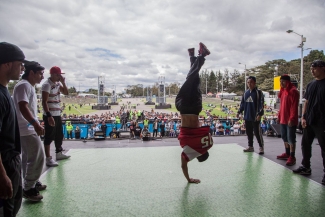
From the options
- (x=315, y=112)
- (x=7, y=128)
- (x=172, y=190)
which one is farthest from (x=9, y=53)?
(x=315, y=112)

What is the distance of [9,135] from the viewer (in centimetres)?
147

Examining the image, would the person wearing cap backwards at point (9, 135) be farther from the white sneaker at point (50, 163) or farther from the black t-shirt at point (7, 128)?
the white sneaker at point (50, 163)

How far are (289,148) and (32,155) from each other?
4200 mm

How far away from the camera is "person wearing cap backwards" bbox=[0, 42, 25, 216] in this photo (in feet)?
4.60

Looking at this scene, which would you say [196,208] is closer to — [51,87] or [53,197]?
[53,197]

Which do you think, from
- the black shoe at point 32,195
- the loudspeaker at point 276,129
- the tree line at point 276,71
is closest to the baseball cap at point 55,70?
the black shoe at point 32,195

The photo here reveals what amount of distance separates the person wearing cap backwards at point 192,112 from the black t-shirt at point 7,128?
184 centimetres

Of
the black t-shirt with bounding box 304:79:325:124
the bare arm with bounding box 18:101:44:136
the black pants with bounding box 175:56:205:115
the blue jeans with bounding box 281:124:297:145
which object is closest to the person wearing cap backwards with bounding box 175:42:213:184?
the black pants with bounding box 175:56:205:115

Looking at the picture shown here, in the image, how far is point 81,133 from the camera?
12039 millimetres

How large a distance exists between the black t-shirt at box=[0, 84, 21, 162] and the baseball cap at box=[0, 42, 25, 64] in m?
0.19

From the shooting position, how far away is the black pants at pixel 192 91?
279 cm

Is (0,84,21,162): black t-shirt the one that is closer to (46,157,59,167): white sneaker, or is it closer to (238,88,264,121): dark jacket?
(46,157,59,167): white sneaker

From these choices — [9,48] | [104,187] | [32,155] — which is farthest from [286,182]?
[9,48]

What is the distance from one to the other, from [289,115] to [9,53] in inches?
162
